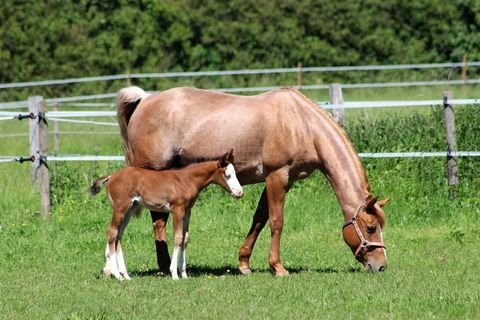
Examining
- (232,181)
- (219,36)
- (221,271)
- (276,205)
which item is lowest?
(219,36)

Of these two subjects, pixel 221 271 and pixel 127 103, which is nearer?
pixel 221 271

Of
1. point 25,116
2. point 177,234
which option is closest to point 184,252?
point 177,234

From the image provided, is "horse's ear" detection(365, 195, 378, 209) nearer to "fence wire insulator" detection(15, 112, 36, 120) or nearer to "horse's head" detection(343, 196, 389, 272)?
"horse's head" detection(343, 196, 389, 272)

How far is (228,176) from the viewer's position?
1081 centimetres

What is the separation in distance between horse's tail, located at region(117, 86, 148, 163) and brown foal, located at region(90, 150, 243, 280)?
1.03 meters

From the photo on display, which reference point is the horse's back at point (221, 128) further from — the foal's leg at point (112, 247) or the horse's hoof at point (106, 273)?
the horse's hoof at point (106, 273)

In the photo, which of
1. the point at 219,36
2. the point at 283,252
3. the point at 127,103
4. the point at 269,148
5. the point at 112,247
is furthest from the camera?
the point at 219,36

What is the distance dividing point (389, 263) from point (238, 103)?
227 centimetres

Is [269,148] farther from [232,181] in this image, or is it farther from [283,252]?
[283,252]

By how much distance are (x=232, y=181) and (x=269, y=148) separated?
56 cm

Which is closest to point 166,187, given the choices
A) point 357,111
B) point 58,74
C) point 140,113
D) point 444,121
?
point 140,113

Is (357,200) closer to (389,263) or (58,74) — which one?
(389,263)

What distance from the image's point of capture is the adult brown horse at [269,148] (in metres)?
11.0

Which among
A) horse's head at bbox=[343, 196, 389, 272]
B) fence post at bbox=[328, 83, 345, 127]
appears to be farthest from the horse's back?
fence post at bbox=[328, 83, 345, 127]
